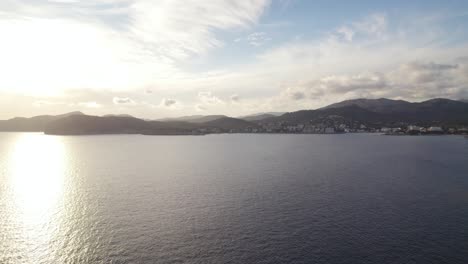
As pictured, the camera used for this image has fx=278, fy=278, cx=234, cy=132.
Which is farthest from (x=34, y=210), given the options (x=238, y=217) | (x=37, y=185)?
(x=238, y=217)

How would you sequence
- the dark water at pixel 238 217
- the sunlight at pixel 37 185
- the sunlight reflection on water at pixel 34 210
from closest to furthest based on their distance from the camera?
the dark water at pixel 238 217 < the sunlight reflection on water at pixel 34 210 < the sunlight at pixel 37 185

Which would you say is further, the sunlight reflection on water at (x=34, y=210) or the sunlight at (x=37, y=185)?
the sunlight at (x=37, y=185)

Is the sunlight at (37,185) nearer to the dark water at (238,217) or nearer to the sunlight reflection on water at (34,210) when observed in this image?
the sunlight reflection on water at (34,210)

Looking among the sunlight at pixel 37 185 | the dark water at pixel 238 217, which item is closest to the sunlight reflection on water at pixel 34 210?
the sunlight at pixel 37 185

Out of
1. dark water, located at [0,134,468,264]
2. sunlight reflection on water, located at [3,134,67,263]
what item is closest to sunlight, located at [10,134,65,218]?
sunlight reflection on water, located at [3,134,67,263]

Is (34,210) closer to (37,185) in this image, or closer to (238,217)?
(37,185)

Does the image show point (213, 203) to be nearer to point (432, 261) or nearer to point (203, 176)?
point (203, 176)

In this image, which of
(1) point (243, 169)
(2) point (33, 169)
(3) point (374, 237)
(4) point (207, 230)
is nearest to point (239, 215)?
(4) point (207, 230)

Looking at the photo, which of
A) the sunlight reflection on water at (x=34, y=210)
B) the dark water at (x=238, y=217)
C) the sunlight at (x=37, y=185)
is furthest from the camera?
the sunlight at (x=37, y=185)

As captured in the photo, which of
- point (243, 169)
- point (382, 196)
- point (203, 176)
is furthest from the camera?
point (243, 169)
